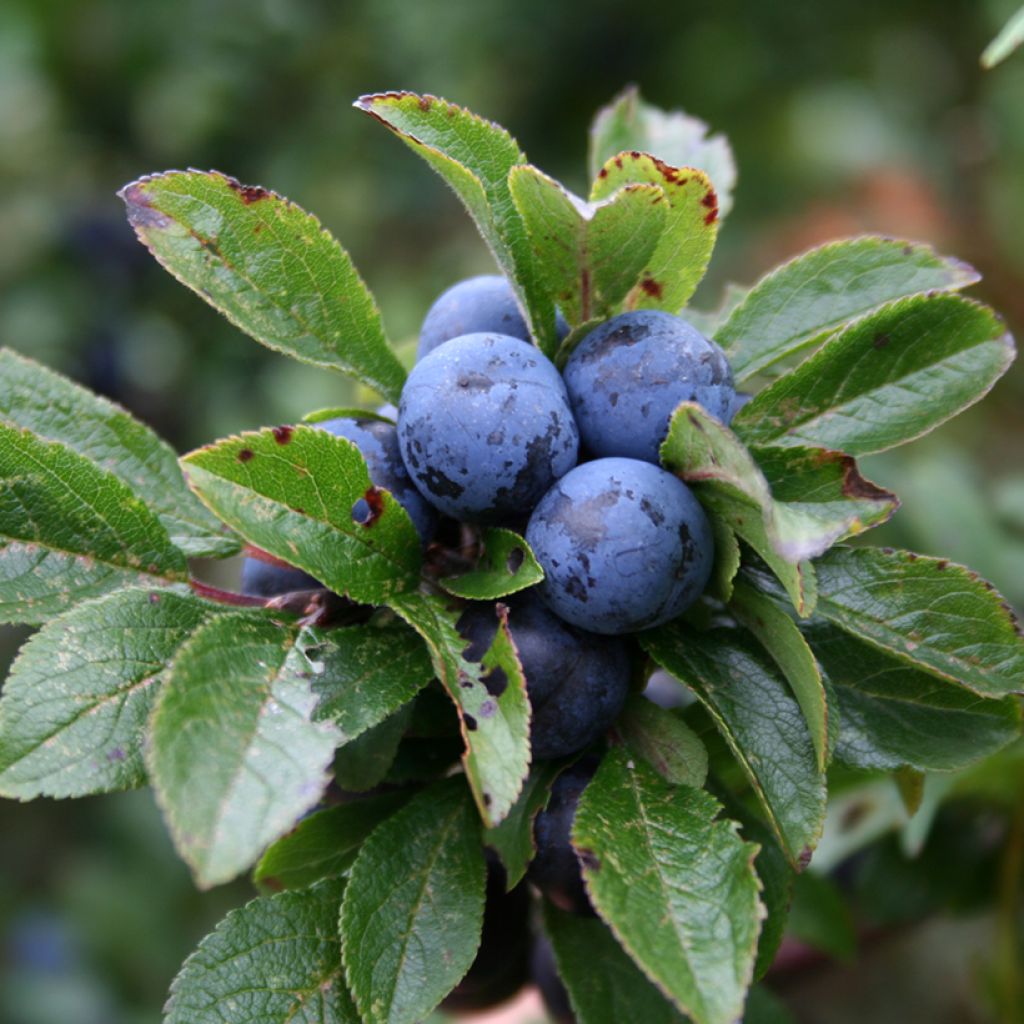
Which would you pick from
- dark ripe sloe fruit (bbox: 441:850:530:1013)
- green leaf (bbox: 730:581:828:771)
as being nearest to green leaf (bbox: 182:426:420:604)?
green leaf (bbox: 730:581:828:771)

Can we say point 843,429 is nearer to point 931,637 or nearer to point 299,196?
point 931,637

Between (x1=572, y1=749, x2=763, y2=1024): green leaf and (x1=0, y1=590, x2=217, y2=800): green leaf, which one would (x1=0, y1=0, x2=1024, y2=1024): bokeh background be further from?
(x1=0, y1=590, x2=217, y2=800): green leaf

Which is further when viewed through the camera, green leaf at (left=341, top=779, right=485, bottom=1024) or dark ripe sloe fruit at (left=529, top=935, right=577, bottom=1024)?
dark ripe sloe fruit at (left=529, top=935, right=577, bottom=1024)

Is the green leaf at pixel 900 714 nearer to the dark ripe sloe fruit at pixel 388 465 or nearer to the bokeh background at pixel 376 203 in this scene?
the dark ripe sloe fruit at pixel 388 465

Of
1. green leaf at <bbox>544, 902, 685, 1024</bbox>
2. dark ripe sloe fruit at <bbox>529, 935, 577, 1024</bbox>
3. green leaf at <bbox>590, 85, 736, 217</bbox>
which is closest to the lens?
green leaf at <bbox>544, 902, 685, 1024</bbox>

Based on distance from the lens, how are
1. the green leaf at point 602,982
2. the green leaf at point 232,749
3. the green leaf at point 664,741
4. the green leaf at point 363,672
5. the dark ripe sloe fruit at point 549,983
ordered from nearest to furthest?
the green leaf at point 232,749, the green leaf at point 363,672, the green leaf at point 664,741, the green leaf at point 602,982, the dark ripe sloe fruit at point 549,983

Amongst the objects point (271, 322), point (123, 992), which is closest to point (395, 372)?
point (271, 322)

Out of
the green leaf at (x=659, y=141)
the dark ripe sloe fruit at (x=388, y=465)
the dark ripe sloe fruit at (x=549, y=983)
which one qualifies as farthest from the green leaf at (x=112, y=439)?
the dark ripe sloe fruit at (x=549, y=983)
